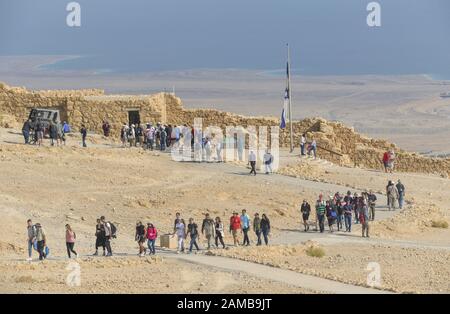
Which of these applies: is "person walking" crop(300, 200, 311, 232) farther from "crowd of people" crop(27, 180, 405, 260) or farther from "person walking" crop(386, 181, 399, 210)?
"person walking" crop(386, 181, 399, 210)

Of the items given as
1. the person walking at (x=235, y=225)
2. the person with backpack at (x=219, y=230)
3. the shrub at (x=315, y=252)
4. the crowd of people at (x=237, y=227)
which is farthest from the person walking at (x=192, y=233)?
the shrub at (x=315, y=252)

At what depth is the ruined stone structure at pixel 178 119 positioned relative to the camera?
162 ft

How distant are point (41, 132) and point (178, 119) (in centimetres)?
825

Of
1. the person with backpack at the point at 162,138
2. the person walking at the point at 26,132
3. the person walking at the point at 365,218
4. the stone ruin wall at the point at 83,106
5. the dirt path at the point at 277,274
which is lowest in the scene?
the dirt path at the point at 277,274

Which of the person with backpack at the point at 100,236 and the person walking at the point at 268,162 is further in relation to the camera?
the person walking at the point at 268,162

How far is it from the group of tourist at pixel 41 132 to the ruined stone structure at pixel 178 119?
367 centimetres

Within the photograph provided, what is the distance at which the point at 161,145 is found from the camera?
150ft

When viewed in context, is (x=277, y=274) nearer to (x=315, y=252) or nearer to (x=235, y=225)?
(x=315, y=252)

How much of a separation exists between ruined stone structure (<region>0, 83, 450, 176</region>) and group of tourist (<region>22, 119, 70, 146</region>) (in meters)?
3.67

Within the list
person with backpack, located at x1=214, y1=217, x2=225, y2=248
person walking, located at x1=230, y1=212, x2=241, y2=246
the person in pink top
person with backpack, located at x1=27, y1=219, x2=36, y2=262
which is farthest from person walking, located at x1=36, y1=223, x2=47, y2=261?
person walking, located at x1=230, y1=212, x2=241, y2=246

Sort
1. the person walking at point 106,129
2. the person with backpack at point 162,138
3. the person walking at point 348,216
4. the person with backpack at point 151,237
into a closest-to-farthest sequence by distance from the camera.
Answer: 1. the person with backpack at point 151,237
2. the person walking at point 348,216
3. the person with backpack at point 162,138
4. the person walking at point 106,129

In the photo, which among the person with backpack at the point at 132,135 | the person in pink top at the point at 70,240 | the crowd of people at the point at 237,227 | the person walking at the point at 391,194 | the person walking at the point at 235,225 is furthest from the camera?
the person with backpack at the point at 132,135

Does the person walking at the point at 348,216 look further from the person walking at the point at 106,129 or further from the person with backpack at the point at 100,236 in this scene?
the person walking at the point at 106,129
